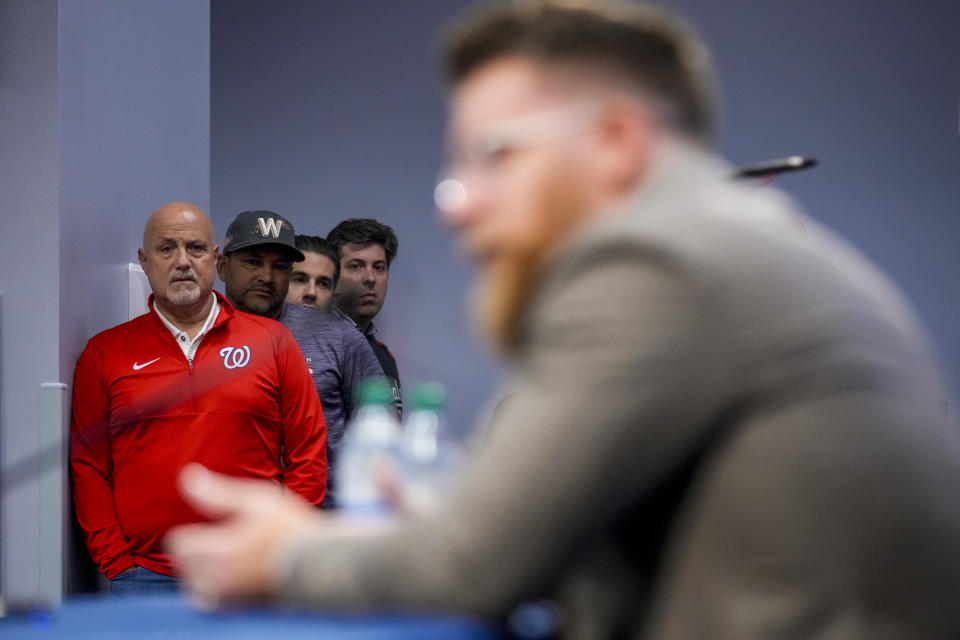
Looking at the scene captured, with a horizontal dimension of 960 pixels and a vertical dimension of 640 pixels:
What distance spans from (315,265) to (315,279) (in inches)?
2.5

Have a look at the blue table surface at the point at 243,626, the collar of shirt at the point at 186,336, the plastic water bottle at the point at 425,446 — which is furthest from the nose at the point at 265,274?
the blue table surface at the point at 243,626

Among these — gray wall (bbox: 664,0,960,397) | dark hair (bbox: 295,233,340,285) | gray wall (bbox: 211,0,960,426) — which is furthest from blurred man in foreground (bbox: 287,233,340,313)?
gray wall (bbox: 664,0,960,397)

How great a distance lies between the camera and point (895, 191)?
443 centimetres

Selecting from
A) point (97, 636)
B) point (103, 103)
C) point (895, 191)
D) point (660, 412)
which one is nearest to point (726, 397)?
point (660, 412)

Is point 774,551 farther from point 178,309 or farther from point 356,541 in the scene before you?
point 178,309

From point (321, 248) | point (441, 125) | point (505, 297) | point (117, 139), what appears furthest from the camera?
point (441, 125)

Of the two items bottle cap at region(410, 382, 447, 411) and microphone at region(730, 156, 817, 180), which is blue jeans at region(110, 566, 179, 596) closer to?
bottle cap at region(410, 382, 447, 411)

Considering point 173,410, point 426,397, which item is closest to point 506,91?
point 426,397

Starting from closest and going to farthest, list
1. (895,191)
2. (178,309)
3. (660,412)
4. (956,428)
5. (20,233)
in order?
(660,412), (956,428), (20,233), (178,309), (895,191)

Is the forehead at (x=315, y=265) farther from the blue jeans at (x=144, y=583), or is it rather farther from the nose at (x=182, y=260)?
the blue jeans at (x=144, y=583)

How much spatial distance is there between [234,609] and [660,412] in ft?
1.12

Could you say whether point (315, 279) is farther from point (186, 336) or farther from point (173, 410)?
point (173, 410)

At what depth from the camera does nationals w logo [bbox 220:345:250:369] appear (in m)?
2.71

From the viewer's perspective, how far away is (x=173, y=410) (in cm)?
258
